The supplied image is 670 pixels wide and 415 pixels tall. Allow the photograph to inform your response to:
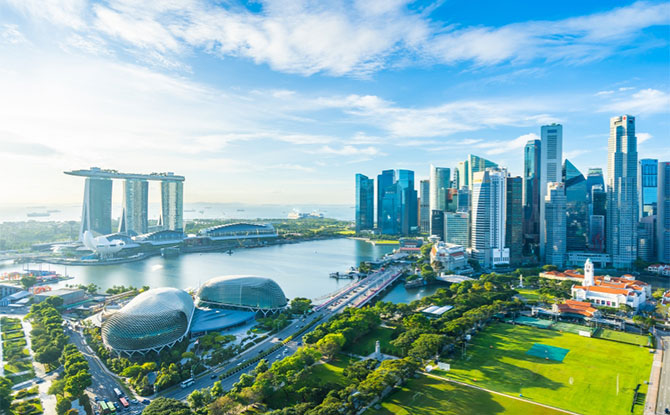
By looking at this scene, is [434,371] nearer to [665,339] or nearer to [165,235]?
[665,339]

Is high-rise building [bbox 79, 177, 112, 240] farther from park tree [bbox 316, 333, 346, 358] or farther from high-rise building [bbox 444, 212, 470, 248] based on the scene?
park tree [bbox 316, 333, 346, 358]

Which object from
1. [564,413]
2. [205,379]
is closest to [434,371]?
[564,413]

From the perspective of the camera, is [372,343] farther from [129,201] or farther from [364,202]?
[364,202]

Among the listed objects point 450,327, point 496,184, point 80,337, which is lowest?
point 80,337

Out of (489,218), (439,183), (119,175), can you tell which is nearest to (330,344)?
(489,218)

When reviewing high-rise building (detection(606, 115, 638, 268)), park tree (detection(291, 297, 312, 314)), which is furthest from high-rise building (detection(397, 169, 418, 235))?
park tree (detection(291, 297, 312, 314))

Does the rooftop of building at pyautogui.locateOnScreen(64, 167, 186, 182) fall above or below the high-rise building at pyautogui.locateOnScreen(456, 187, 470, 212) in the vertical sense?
above
